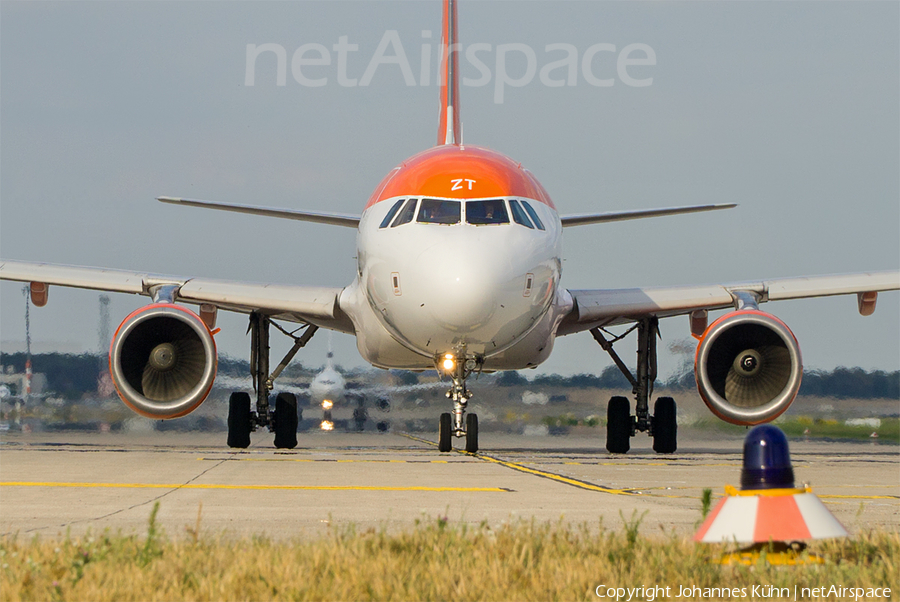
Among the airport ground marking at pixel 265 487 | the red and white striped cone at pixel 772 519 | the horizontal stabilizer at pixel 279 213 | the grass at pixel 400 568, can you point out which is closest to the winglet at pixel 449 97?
the horizontal stabilizer at pixel 279 213

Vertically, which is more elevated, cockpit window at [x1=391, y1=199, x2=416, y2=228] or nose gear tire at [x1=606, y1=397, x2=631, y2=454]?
cockpit window at [x1=391, y1=199, x2=416, y2=228]

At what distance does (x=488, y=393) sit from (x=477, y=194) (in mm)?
10341

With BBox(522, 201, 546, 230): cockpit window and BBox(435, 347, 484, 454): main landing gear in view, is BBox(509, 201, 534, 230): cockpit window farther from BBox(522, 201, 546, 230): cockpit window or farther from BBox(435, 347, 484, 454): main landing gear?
BBox(435, 347, 484, 454): main landing gear

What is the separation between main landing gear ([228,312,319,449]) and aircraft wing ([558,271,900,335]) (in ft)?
13.0

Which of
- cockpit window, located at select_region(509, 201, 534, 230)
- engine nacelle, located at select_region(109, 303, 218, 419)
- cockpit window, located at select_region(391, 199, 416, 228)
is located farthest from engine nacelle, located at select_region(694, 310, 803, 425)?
engine nacelle, located at select_region(109, 303, 218, 419)

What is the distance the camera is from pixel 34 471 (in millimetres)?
10797

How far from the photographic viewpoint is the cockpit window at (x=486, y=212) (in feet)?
40.8

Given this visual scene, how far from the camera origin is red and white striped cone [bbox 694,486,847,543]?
4.66 meters

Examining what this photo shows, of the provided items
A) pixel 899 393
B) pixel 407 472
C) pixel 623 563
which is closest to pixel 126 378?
pixel 407 472

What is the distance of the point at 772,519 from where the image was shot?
473 centimetres

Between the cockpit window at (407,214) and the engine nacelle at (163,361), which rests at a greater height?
the cockpit window at (407,214)

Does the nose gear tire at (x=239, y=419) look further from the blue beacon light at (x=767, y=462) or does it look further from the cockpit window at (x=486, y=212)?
the blue beacon light at (x=767, y=462)

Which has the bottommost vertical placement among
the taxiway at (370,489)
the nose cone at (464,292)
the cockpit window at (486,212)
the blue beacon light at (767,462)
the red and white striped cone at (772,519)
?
the taxiway at (370,489)

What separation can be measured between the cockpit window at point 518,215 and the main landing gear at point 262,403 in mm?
5187
